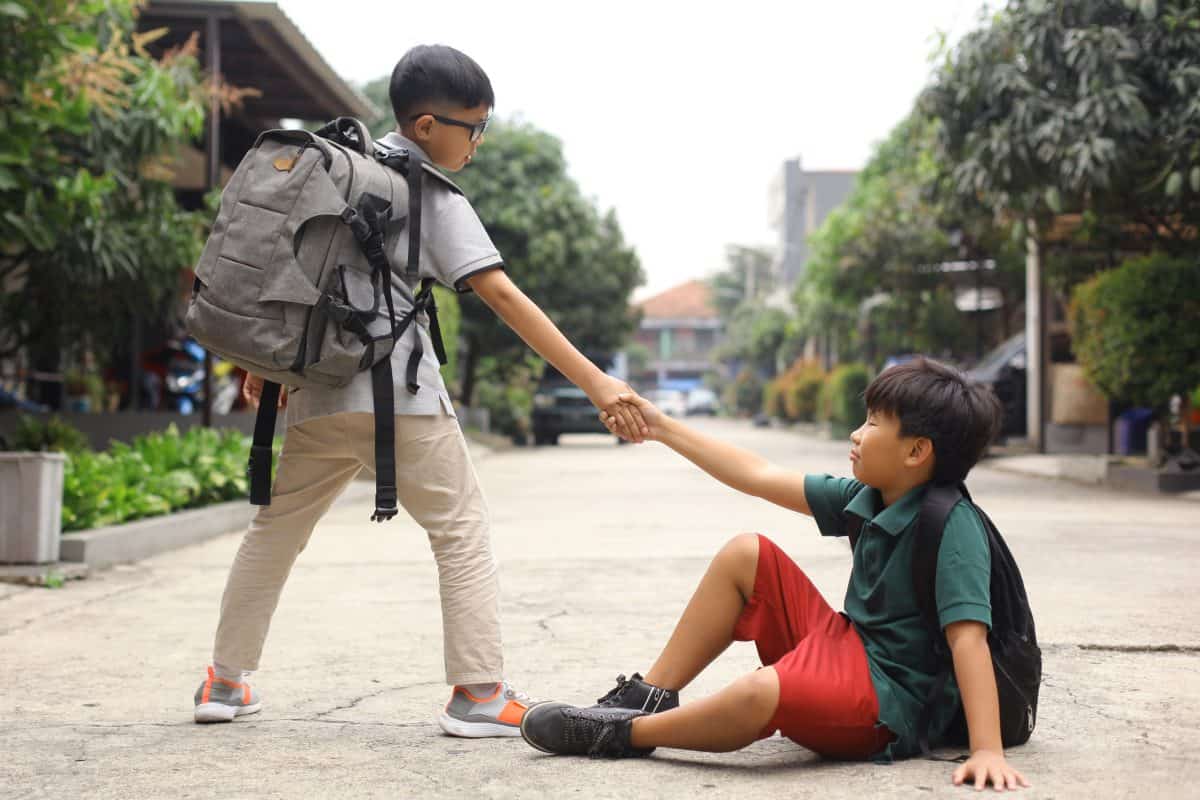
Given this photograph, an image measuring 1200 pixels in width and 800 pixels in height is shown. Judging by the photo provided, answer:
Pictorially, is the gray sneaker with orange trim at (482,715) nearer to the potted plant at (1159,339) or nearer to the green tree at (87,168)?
the green tree at (87,168)

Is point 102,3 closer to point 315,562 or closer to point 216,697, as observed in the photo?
point 315,562

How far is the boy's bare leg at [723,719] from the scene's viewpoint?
2.91 meters

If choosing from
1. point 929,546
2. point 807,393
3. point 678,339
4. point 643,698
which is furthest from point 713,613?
point 678,339

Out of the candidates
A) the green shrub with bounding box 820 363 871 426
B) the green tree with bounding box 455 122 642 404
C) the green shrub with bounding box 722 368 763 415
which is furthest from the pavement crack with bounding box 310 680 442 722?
the green shrub with bounding box 722 368 763 415

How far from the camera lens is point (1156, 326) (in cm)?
1184

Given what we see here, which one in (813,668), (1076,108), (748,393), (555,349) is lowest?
(748,393)

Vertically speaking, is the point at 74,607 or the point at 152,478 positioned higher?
the point at 152,478

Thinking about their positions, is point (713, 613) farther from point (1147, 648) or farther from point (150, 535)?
point (150, 535)

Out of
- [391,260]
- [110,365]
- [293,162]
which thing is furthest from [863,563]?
[110,365]

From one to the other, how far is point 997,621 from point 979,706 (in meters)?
0.23

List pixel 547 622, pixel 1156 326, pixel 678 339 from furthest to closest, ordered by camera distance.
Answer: pixel 678 339 < pixel 1156 326 < pixel 547 622

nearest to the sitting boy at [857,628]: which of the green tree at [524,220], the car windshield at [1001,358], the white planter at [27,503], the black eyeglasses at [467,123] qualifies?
the black eyeglasses at [467,123]

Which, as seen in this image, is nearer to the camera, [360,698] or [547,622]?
[360,698]

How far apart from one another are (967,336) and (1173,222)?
42.5 ft
